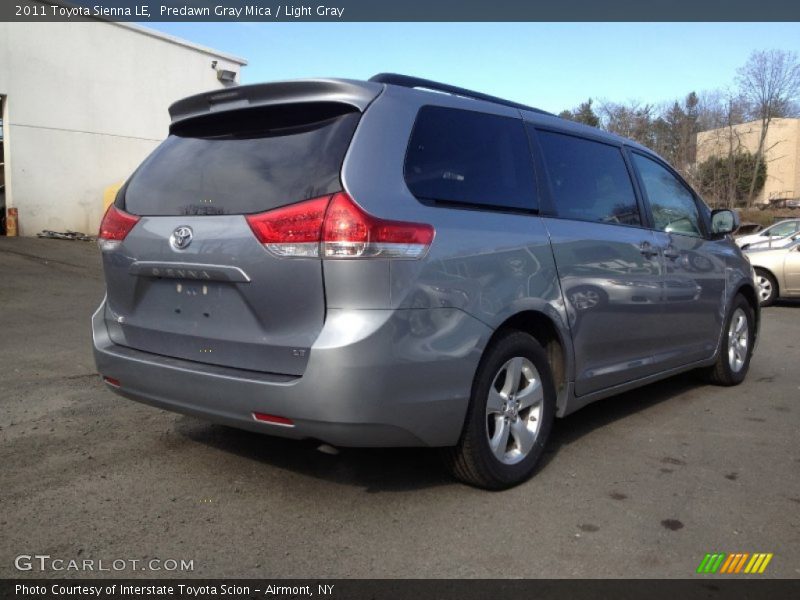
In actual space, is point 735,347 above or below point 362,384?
below

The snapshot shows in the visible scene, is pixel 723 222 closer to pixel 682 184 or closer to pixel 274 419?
pixel 682 184

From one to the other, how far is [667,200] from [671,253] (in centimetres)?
52

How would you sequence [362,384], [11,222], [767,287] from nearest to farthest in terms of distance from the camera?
[362,384] < [767,287] < [11,222]

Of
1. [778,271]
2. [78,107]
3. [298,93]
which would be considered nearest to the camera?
[298,93]

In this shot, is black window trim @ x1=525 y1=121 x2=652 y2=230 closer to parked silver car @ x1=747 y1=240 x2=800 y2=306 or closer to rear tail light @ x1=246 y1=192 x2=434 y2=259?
rear tail light @ x1=246 y1=192 x2=434 y2=259

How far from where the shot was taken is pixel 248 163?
3311 millimetres

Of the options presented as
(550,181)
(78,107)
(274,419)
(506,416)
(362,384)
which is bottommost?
(506,416)

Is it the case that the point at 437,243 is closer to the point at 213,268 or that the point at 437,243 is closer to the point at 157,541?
the point at 213,268

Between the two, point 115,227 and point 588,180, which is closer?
point 115,227

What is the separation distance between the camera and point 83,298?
10266 millimetres

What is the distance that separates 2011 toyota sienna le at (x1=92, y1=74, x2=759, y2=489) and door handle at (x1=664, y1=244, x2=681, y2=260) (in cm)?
89

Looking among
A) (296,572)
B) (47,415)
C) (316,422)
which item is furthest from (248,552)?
(47,415)

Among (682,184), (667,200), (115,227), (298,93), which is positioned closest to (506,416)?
(298,93)

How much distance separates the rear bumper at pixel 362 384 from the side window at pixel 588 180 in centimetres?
128
